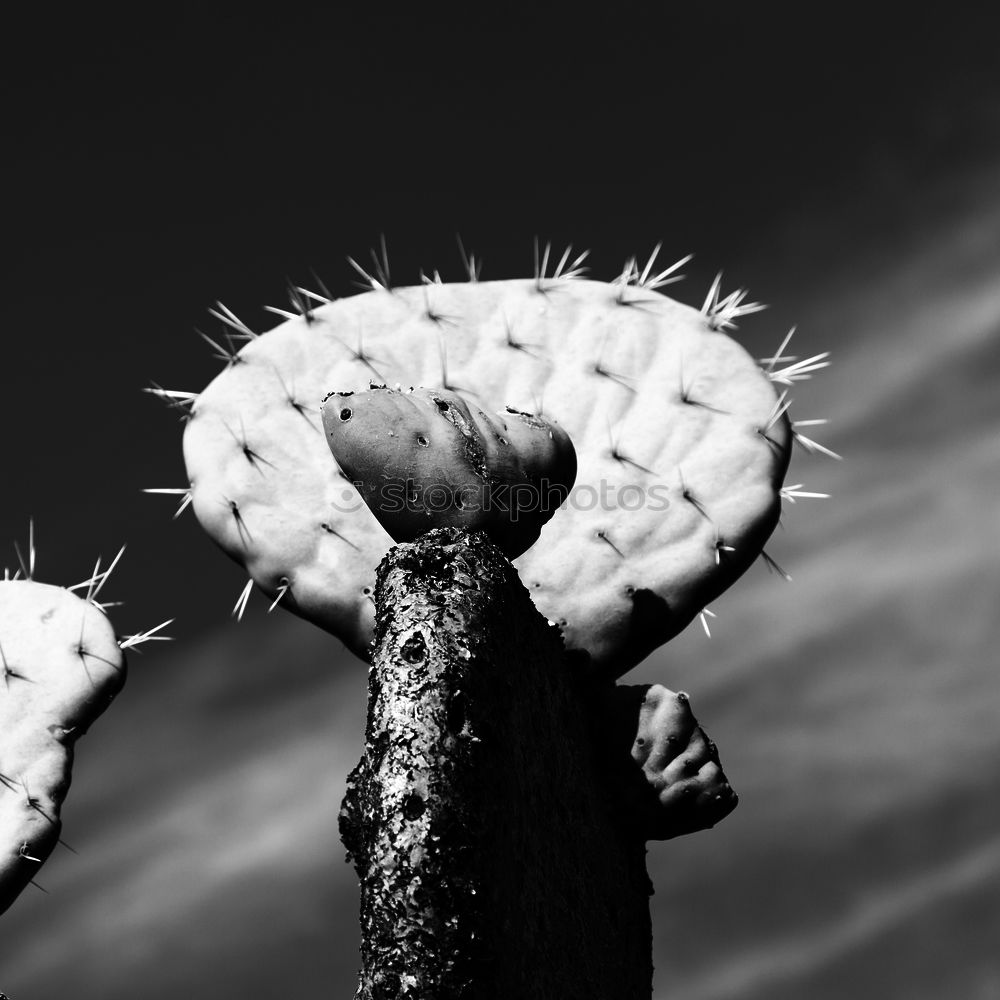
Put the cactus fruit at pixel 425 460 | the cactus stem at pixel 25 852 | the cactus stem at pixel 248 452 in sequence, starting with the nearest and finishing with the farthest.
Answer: the cactus fruit at pixel 425 460, the cactus stem at pixel 248 452, the cactus stem at pixel 25 852

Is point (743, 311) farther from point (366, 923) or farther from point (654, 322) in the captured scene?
point (366, 923)

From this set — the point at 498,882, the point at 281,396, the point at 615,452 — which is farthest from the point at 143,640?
the point at 498,882

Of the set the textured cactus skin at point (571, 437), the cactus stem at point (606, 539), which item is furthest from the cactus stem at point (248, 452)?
the cactus stem at point (606, 539)

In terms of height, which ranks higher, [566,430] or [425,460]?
[566,430]

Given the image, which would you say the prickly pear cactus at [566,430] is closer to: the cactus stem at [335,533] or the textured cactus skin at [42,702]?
the cactus stem at [335,533]

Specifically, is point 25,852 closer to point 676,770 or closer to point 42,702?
point 42,702

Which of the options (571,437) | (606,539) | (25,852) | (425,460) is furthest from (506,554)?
(25,852)
